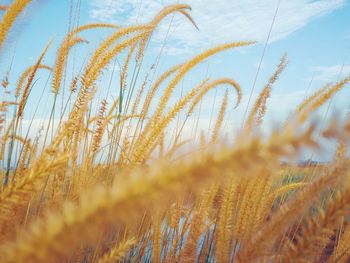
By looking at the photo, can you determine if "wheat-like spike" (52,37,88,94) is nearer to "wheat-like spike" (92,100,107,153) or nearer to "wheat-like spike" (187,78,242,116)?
"wheat-like spike" (92,100,107,153)

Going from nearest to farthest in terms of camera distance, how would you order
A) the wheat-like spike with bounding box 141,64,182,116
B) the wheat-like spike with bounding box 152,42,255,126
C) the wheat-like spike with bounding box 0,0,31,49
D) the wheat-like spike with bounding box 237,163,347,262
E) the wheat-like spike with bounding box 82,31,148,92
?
1. the wheat-like spike with bounding box 237,163,347,262
2. the wheat-like spike with bounding box 0,0,31,49
3. the wheat-like spike with bounding box 82,31,148,92
4. the wheat-like spike with bounding box 152,42,255,126
5. the wheat-like spike with bounding box 141,64,182,116

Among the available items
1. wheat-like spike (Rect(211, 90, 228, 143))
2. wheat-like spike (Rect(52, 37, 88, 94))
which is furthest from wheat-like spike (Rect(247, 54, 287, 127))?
wheat-like spike (Rect(52, 37, 88, 94))

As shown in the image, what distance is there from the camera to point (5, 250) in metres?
0.36

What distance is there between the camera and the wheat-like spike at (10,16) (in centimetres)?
120

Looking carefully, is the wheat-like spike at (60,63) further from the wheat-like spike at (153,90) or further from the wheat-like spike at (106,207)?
the wheat-like spike at (106,207)

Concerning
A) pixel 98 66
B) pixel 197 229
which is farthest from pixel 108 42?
pixel 197 229

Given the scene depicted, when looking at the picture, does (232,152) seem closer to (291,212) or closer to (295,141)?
(295,141)

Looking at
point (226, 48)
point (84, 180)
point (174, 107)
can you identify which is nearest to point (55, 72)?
point (84, 180)

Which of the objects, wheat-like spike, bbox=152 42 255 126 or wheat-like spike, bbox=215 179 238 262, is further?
wheat-like spike, bbox=152 42 255 126

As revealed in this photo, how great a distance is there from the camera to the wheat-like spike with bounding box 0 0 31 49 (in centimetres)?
120

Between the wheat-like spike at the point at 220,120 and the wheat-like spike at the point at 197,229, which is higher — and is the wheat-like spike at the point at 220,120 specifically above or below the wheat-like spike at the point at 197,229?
above

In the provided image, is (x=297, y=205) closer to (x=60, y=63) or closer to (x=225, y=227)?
(x=225, y=227)

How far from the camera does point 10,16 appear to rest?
4.04 ft

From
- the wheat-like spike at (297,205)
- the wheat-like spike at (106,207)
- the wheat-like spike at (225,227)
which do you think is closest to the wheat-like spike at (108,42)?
the wheat-like spike at (225,227)
